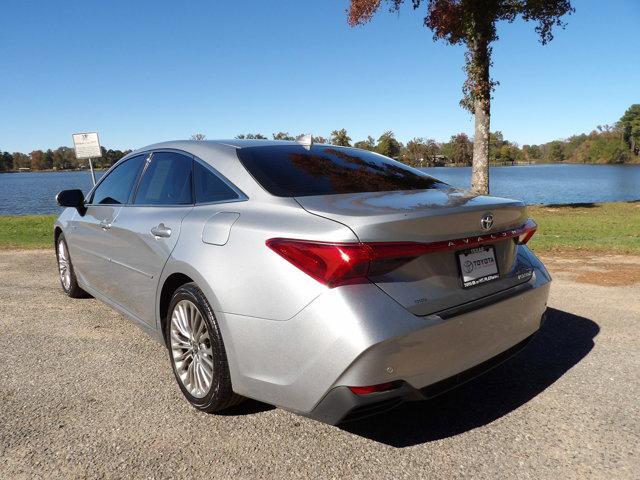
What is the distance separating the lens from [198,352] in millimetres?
2729

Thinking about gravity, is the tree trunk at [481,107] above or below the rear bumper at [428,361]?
above

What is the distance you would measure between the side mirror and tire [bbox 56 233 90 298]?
71 centimetres

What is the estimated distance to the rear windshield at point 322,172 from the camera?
264 centimetres

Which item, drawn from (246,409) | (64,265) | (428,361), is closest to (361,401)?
(428,361)

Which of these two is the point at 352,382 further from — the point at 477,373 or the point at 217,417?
the point at 217,417

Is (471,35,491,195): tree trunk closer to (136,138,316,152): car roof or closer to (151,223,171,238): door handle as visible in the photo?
(136,138,316,152): car roof

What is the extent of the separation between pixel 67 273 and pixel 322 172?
3.73 metres

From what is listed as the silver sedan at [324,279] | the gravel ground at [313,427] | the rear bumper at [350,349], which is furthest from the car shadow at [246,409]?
the rear bumper at [350,349]

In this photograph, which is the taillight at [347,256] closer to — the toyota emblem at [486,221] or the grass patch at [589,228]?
the toyota emblem at [486,221]

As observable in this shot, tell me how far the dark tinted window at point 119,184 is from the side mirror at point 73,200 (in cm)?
14

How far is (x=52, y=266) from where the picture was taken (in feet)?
24.2

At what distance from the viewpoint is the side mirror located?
178 inches

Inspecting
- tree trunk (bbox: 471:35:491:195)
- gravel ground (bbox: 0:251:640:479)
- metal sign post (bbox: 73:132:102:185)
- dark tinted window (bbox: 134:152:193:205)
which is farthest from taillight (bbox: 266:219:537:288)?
metal sign post (bbox: 73:132:102:185)

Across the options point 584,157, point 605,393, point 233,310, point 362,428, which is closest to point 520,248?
point 605,393
